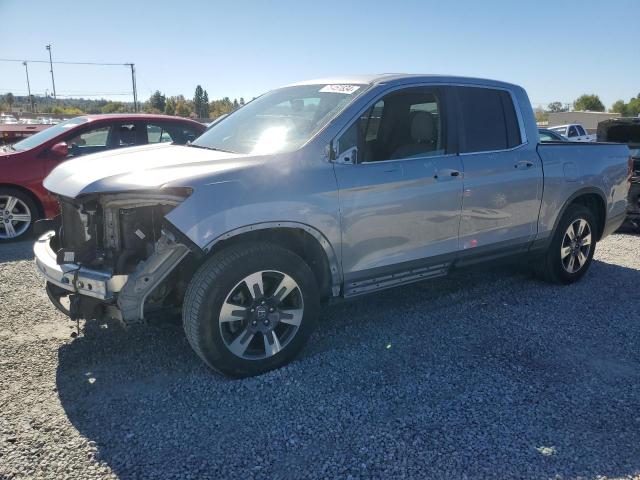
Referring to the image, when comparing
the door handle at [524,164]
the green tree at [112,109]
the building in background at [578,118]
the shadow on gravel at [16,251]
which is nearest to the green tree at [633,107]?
the building in background at [578,118]

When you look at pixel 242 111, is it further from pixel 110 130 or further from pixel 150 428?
pixel 110 130

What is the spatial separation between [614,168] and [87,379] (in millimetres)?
5443

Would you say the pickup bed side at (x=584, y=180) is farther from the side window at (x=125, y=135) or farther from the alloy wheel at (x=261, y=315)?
the side window at (x=125, y=135)

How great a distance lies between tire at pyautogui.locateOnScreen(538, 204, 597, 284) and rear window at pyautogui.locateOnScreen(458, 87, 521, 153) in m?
1.13

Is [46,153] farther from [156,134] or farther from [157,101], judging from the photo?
[157,101]

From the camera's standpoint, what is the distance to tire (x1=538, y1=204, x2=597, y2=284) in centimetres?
526

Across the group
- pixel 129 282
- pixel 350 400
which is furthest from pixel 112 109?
pixel 350 400

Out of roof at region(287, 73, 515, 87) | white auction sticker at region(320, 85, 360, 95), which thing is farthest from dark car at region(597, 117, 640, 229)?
white auction sticker at region(320, 85, 360, 95)

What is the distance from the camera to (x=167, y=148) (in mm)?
4188

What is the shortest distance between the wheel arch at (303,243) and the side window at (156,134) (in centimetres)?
501

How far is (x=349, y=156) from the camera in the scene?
3641 mm

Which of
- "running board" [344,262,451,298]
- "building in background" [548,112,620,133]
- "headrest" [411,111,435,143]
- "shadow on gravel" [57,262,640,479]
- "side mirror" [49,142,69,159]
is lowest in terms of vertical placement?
"shadow on gravel" [57,262,640,479]

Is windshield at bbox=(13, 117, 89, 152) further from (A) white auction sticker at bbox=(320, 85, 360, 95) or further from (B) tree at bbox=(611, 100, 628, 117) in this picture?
(B) tree at bbox=(611, 100, 628, 117)

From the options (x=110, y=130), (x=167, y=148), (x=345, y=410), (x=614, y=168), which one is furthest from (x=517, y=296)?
(x=110, y=130)
